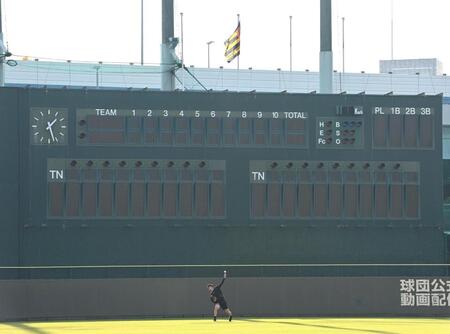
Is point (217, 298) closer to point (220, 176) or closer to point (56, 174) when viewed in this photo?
point (220, 176)

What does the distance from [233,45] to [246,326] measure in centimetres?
1194

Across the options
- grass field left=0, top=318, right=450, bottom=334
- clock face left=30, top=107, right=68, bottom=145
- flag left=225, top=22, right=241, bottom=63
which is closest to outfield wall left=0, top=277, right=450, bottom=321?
grass field left=0, top=318, right=450, bottom=334

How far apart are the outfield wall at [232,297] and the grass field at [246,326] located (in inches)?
29.8

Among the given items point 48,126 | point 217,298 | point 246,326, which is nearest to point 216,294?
point 217,298

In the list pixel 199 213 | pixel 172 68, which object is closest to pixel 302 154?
pixel 199 213

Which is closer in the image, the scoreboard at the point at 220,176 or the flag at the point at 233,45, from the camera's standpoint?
the scoreboard at the point at 220,176

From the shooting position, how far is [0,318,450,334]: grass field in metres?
22.4

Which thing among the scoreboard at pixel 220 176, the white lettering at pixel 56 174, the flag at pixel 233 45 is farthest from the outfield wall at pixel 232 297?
the flag at pixel 233 45

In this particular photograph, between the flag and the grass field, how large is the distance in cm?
979

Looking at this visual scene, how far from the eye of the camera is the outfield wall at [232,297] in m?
26.1

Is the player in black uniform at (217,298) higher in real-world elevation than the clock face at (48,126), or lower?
lower

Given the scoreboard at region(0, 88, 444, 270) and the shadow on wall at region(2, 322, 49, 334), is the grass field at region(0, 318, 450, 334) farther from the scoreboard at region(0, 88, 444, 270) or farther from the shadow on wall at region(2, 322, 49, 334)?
the scoreboard at region(0, 88, 444, 270)

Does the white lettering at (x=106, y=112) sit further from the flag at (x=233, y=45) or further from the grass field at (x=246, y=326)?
the flag at (x=233, y=45)

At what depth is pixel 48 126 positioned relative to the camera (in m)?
24.9
